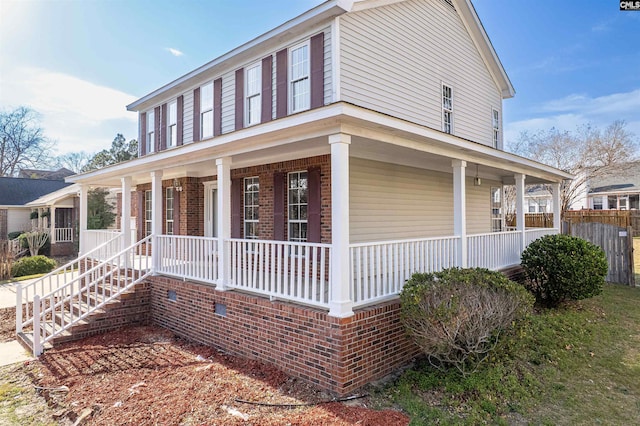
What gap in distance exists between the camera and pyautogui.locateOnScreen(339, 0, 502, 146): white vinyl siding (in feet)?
26.1

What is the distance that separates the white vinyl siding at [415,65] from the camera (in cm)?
795

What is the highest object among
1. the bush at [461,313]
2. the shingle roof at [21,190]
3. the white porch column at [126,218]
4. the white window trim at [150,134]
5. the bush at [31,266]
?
the white window trim at [150,134]

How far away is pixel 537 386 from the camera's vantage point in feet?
16.5

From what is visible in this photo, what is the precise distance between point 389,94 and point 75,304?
8.75 m

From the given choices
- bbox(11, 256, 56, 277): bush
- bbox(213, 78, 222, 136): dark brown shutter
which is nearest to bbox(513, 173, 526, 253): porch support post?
bbox(213, 78, 222, 136): dark brown shutter

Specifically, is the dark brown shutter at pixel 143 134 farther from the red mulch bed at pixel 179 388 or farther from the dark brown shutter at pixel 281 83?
the red mulch bed at pixel 179 388

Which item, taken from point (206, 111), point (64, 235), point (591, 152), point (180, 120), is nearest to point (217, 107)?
point (206, 111)

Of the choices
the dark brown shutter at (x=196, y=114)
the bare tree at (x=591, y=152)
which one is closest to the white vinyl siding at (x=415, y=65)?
the dark brown shutter at (x=196, y=114)

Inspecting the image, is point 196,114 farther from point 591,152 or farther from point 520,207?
point 591,152

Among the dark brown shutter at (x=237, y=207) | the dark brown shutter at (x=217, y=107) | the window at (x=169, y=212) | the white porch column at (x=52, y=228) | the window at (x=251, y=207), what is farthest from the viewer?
the white porch column at (x=52, y=228)

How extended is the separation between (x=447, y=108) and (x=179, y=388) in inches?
382

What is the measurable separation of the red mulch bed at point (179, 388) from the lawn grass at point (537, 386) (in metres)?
0.73

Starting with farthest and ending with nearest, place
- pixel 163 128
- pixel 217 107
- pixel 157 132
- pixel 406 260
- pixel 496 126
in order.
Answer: pixel 496 126
pixel 157 132
pixel 163 128
pixel 217 107
pixel 406 260

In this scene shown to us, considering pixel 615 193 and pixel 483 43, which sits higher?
pixel 483 43
